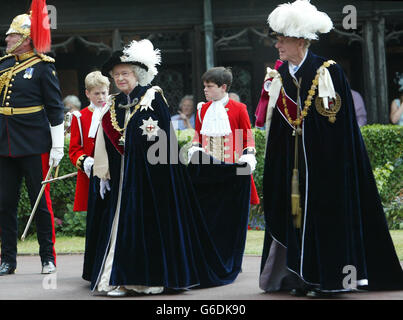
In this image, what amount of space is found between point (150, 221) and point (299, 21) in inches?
69.4

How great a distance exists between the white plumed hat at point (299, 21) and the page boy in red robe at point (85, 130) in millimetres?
2059

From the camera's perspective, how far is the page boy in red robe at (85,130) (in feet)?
24.7

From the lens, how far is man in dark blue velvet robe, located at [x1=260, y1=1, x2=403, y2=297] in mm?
6047

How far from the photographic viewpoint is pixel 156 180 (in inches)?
256

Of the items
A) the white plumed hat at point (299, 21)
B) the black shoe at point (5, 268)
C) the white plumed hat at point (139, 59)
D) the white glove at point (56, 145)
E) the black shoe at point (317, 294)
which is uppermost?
the white plumed hat at point (299, 21)

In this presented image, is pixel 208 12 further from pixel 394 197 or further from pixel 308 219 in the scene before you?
pixel 308 219

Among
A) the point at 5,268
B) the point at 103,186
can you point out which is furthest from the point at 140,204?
the point at 5,268

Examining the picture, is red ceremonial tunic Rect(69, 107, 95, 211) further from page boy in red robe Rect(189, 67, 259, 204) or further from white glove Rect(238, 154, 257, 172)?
white glove Rect(238, 154, 257, 172)

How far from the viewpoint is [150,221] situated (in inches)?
253

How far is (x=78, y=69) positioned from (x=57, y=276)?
8033 millimetres

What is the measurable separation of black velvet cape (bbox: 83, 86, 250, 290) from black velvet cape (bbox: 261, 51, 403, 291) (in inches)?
25.8

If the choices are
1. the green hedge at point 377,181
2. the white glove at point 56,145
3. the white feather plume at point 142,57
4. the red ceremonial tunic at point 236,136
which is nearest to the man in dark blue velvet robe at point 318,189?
the white feather plume at point 142,57

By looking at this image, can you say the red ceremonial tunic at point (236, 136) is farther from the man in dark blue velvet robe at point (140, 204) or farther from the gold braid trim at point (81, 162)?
the gold braid trim at point (81, 162)
